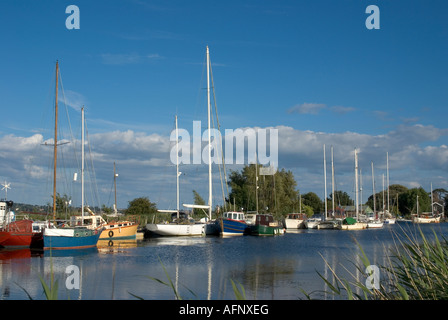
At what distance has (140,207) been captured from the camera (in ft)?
235

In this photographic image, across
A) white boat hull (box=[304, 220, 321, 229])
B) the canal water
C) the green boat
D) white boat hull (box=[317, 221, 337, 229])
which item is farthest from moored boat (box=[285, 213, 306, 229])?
the canal water

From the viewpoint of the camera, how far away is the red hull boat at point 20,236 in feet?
125

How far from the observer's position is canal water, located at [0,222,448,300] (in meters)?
18.6

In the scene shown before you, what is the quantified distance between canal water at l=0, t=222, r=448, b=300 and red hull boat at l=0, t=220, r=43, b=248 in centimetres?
87

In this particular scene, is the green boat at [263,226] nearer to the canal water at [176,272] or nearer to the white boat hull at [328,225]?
the canal water at [176,272]

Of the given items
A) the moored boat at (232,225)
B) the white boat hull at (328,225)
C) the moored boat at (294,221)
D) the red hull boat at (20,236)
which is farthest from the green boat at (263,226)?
the red hull boat at (20,236)

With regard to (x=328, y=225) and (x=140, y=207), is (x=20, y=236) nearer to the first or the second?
(x=140, y=207)

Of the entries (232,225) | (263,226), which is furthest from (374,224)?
(232,225)

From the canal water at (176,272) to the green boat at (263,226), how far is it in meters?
17.9

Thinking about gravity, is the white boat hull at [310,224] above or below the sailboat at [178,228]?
below

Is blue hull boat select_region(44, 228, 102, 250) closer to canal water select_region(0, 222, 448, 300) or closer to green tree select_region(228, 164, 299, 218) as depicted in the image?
canal water select_region(0, 222, 448, 300)

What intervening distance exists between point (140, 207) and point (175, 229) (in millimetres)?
17228
